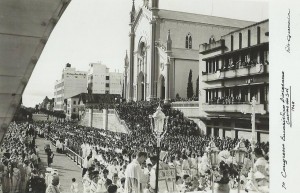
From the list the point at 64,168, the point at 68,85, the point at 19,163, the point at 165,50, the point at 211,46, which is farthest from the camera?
the point at 165,50

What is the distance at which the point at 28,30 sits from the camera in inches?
49.9

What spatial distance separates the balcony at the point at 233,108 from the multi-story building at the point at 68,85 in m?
2.48

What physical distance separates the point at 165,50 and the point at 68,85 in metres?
3.90

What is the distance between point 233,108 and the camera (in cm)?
560

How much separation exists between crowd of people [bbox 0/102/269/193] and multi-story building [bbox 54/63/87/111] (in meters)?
0.34

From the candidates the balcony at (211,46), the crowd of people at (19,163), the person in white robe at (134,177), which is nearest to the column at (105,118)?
the crowd of people at (19,163)

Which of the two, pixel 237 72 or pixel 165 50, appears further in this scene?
pixel 165 50

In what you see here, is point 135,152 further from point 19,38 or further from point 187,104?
point 19,38

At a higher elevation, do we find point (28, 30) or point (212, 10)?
point (212, 10)

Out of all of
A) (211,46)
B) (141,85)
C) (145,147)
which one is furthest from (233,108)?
(141,85)

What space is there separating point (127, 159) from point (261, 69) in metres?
2.38

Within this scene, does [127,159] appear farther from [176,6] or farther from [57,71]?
[176,6]

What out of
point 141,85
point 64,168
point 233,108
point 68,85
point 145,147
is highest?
point 141,85
